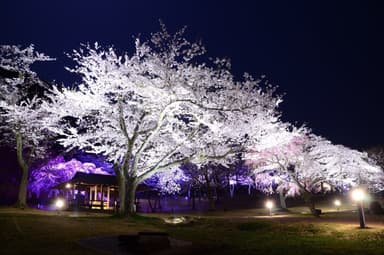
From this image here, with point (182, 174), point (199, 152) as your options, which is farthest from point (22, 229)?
point (182, 174)

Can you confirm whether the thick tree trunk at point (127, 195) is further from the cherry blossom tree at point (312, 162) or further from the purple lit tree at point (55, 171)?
the purple lit tree at point (55, 171)

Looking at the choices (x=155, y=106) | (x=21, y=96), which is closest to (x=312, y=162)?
(x=155, y=106)

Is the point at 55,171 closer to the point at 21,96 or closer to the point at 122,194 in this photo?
the point at 21,96

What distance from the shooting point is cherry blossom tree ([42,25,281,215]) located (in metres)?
16.5

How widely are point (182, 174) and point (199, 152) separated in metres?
16.3

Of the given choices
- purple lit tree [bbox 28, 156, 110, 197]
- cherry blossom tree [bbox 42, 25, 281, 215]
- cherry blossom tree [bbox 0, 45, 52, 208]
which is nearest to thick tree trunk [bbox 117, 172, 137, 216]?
cherry blossom tree [bbox 42, 25, 281, 215]

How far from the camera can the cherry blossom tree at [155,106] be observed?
54.1 ft

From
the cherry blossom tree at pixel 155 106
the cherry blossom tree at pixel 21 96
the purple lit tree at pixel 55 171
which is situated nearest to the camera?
the cherry blossom tree at pixel 155 106

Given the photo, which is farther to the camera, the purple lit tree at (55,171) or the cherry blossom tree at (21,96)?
the purple lit tree at (55,171)

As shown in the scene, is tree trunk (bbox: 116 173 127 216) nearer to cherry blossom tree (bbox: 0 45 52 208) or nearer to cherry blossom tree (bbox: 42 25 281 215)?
cherry blossom tree (bbox: 42 25 281 215)

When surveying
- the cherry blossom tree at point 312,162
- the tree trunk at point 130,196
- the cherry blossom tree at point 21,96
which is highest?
the cherry blossom tree at point 21,96

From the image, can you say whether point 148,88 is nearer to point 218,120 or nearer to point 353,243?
point 218,120

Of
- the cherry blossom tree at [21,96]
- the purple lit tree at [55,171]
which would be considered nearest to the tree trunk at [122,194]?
the cherry blossom tree at [21,96]

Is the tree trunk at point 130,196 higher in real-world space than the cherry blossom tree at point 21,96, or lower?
lower
